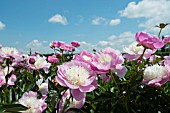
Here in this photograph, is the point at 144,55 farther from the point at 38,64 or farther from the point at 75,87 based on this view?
the point at 38,64

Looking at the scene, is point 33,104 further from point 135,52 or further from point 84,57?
point 135,52

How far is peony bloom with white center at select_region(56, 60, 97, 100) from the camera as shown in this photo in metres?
0.96

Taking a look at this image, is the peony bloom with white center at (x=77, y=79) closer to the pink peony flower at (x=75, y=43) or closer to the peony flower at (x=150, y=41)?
the peony flower at (x=150, y=41)

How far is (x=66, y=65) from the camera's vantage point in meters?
1.02

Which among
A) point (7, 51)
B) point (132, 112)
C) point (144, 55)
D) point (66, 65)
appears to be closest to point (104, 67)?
point (66, 65)

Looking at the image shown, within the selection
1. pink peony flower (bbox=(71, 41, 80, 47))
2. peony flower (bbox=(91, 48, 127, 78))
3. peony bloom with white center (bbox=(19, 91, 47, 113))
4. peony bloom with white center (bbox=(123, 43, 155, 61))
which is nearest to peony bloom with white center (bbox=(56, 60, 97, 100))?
peony flower (bbox=(91, 48, 127, 78))

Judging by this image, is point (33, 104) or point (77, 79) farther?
point (33, 104)

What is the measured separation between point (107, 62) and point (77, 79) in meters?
0.13

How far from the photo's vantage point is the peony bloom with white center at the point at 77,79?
3.13 feet

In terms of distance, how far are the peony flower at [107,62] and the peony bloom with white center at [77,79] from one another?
31mm

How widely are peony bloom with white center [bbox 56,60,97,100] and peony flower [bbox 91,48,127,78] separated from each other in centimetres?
3

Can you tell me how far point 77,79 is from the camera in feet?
3.17

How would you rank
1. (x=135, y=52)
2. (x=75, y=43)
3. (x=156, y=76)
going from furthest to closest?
(x=75, y=43) → (x=135, y=52) → (x=156, y=76)

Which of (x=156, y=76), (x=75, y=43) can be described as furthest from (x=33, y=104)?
(x=75, y=43)
